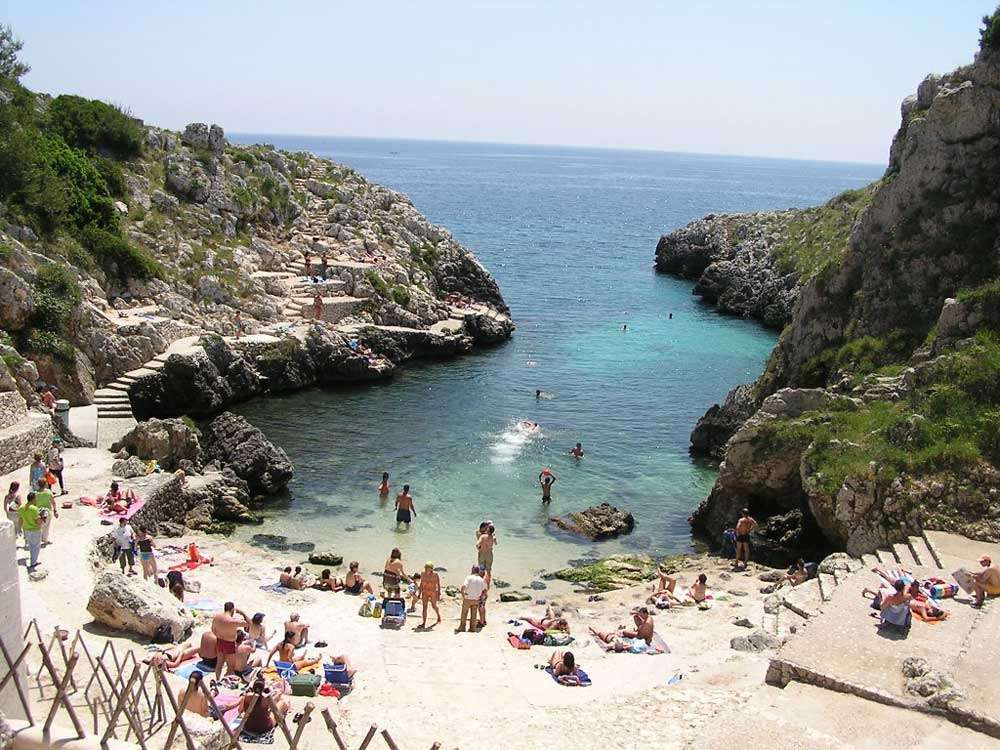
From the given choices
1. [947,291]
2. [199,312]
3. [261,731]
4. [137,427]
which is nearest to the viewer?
[261,731]

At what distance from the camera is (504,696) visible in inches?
702

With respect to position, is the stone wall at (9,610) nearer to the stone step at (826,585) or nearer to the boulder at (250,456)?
the stone step at (826,585)

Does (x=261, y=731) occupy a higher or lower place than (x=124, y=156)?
lower

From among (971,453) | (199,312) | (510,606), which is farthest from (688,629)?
(199,312)

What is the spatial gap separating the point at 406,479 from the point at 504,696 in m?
18.4

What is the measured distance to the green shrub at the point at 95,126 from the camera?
53.6m

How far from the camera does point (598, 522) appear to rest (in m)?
31.8

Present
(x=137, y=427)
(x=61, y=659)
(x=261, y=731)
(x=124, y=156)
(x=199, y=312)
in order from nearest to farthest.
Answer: (x=261, y=731), (x=61, y=659), (x=137, y=427), (x=199, y=312), (x=124, y=156)

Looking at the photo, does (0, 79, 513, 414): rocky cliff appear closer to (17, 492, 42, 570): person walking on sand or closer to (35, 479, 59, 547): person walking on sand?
(35, 479, 59, 547): person walking on sand

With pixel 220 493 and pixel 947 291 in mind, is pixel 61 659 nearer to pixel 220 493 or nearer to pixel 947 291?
pixel 220 493

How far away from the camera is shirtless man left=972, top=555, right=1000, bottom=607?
20547 mm

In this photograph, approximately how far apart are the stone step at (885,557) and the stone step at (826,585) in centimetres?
124

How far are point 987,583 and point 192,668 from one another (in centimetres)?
1605

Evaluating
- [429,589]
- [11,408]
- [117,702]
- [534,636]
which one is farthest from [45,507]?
[534,636]
